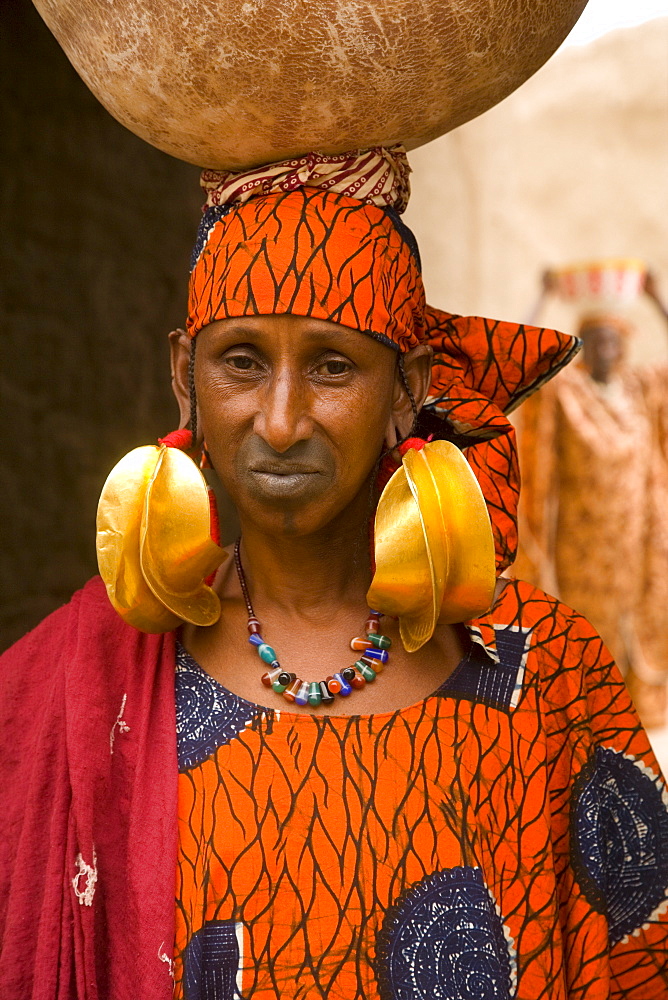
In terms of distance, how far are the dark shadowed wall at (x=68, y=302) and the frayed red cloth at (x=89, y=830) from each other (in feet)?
2.87

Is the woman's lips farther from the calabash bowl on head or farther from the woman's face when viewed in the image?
the calabash bowl on head

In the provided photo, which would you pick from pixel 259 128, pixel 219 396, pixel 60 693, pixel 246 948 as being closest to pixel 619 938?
pixel 246 948

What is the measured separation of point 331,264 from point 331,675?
2.02ft

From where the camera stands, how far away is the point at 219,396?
1.53m

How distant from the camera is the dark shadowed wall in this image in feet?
7.72

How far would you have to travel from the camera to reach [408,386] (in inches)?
64.8

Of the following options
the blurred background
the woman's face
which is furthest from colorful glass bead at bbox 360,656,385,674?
the blurred background

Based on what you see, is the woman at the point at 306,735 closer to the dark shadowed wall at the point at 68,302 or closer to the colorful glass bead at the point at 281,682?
the colorful glass bead at the point at 281,682

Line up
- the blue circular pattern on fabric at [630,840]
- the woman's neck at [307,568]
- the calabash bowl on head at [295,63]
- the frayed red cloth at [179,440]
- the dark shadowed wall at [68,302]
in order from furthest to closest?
the dark shadowed wall at [68,302] < the blue circular pattern on fabric at [630,840] < the woman's neck at [307,568] < the frayed red cloth at [179,440] < the calabash bowl on head at [295,63]

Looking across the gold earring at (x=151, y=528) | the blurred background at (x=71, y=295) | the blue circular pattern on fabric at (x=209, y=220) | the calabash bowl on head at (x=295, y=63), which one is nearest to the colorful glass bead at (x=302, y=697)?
the gold earring at (x=151, y=528)

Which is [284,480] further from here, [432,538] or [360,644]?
[360,644]

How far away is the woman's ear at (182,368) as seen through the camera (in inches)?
66.0

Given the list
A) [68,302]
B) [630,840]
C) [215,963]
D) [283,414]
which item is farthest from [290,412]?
[68,302]

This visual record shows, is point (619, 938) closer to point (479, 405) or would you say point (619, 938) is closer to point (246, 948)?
point (246, 948)
